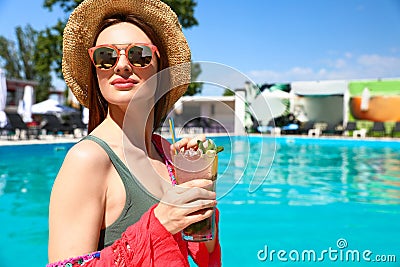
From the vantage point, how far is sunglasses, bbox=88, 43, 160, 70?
1.12m

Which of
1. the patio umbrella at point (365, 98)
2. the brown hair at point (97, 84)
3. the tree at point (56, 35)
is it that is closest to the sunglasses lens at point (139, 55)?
the brown hair at point (97, 84)

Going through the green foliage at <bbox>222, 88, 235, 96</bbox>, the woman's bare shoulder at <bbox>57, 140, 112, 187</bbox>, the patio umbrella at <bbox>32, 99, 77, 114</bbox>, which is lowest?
the woman's bare shoulder at <bbox>57, 140, 112, 187</bbox>

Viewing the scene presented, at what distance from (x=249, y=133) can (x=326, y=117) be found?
27246 mm

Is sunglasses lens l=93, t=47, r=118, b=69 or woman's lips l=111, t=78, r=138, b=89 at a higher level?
sunglasses lens l=93, t=47, r=118, b=69

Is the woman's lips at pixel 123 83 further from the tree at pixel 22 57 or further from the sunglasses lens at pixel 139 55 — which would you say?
the tree at pixel 22 57

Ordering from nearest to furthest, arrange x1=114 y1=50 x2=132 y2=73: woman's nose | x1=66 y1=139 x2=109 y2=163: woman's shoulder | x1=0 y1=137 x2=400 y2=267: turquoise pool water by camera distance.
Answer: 1. x1=66 y1=139 x2=109 y2=163: woman's shoulder
2. x1=114 y1=50 x2=132 y2=73: woman's nose
3. x1=0 y1=137 x2=400 y2=267: turquoise pool water

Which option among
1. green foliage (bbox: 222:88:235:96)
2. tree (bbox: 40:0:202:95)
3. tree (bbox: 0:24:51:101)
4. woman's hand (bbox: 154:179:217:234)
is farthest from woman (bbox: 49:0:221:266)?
tree (bbox: 0:24:51:101)

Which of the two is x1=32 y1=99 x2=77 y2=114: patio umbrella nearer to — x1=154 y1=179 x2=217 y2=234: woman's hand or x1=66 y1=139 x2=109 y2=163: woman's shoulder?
x1=66 y1=139 x2=109 y2=163: woman's shoulder

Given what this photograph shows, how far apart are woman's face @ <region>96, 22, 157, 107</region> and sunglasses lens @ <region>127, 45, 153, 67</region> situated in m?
0.01

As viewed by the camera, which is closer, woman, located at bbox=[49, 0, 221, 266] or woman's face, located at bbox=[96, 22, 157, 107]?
woman, located at bbox=[49, 0, 221, 266]

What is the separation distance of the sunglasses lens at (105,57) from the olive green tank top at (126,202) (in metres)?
0.21

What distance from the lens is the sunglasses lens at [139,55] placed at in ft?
3.68

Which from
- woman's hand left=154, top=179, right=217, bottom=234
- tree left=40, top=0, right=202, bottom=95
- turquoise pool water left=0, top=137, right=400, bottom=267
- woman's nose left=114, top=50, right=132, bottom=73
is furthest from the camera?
tree left=40, top=0, right=202, bottom=95

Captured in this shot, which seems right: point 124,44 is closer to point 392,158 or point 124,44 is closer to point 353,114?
point 392,158
